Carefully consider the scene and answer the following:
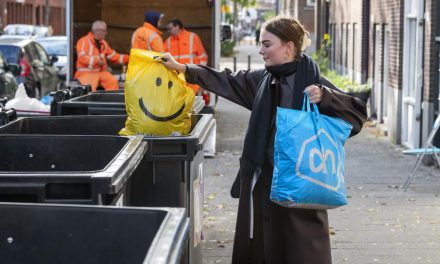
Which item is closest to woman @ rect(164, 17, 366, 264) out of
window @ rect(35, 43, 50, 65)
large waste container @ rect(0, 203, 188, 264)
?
large waste container @ rect(0, 203, 188, 264)

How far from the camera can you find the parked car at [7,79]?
16.4m

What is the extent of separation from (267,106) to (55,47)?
23.0m

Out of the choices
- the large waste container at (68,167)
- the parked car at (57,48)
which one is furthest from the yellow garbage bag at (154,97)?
the parked car at (57,48)

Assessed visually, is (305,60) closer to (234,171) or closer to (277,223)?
(277,223)

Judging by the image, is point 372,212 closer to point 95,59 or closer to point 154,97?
point 154,97

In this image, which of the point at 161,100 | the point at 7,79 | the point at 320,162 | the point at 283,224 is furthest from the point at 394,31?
the point at 320,162

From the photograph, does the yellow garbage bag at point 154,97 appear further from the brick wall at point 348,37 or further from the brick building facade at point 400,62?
the brick wall at point 348,37

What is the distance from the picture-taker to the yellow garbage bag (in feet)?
20.4

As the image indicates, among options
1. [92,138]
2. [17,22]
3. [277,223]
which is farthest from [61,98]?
[17,22]

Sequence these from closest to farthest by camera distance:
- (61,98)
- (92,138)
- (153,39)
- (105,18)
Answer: (92,138) < (61,98) < (153,39) < (105,18)

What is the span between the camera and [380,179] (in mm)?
12336

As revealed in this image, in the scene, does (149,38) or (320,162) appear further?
(149,38)

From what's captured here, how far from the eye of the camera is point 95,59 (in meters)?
14.5

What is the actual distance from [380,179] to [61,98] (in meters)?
5.16
